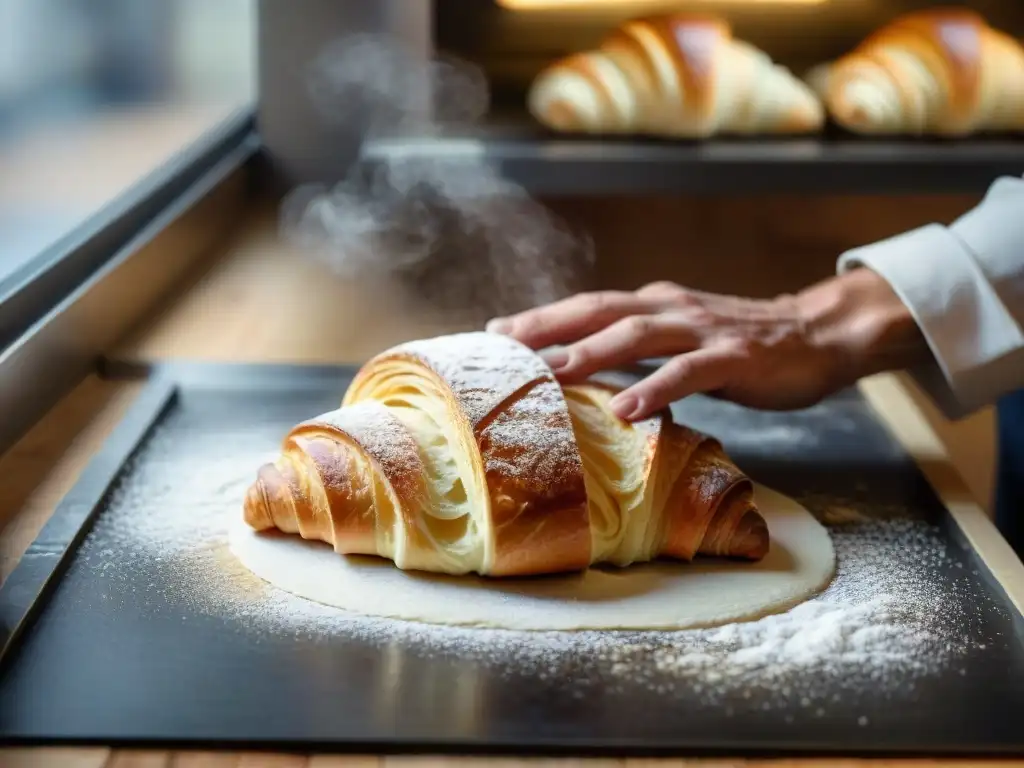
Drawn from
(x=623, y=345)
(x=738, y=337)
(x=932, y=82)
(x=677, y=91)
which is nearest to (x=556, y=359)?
(x=623, y=345)

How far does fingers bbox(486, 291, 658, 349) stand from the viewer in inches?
38.3

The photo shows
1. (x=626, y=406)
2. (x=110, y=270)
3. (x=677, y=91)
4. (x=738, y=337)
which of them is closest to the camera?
(x=626, y=406)

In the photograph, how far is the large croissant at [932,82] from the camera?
5.76 feet

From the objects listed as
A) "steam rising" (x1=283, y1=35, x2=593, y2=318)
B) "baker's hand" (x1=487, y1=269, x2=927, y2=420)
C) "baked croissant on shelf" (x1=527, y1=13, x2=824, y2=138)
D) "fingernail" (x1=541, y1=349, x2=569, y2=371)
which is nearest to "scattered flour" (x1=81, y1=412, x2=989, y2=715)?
"baker's hand" (x1=487, y1=269, x2=927, y2=420)

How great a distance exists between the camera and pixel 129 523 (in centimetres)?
87

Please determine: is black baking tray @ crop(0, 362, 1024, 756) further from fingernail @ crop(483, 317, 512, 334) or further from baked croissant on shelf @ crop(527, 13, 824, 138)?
baked croissant on shelf @ crop(527, 13, 824, 138)

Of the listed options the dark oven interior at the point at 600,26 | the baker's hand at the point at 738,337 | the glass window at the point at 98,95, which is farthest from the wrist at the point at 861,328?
the dark oven interior at the point at 600,26

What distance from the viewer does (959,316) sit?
1.01 metres

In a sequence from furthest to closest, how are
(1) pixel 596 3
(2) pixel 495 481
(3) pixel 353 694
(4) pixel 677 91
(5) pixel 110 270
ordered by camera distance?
1. (1) pixel 596 3
2. (4) pixel 677 91
3. (5) pixel 110 270
4. (2) pixel 495 481
5. (3) pixel 353 694

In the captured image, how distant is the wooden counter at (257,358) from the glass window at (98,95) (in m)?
0.14

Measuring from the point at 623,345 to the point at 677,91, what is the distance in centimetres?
89

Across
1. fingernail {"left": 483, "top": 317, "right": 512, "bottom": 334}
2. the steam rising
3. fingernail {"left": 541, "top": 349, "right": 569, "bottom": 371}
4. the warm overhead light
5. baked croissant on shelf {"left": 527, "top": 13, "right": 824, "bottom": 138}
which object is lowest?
the steam rising

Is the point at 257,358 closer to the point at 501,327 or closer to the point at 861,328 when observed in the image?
the point at 501,327

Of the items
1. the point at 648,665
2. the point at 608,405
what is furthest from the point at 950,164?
the point at 648,665
